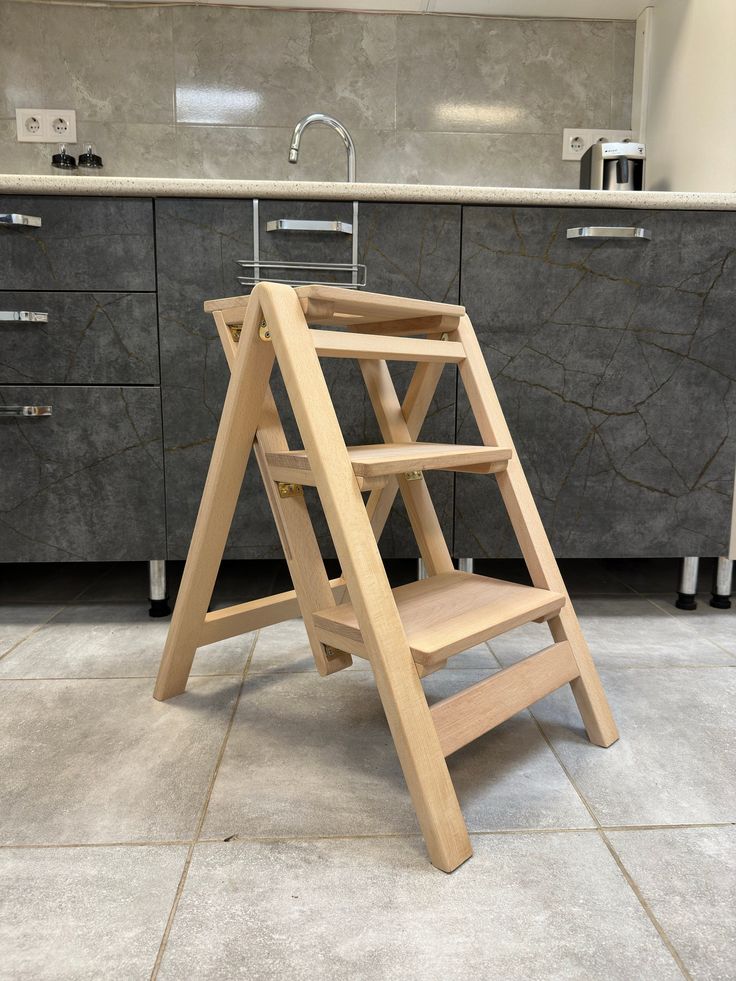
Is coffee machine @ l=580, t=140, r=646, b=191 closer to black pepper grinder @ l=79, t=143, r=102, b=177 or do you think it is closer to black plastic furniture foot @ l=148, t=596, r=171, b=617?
black pepper grinder @ l=79, t=143, r=102, b=177

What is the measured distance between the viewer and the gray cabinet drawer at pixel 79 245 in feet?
5.08

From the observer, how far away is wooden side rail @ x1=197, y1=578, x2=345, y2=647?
124 cm

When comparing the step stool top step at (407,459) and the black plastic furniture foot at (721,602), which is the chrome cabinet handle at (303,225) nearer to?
the step stool top step at (407,459)

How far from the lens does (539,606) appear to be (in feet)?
3.42

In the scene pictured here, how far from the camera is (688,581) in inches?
70.2

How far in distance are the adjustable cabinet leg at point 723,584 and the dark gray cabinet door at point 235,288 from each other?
807mm

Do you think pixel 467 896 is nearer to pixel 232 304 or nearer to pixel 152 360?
pixel 232 304

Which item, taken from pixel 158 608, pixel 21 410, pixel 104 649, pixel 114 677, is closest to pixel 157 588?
pixel 158 608

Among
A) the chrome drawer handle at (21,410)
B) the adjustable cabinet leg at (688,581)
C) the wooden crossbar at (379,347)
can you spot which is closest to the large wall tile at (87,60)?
the chrome drawer handle at (21,410)

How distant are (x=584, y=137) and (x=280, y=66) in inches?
41.5

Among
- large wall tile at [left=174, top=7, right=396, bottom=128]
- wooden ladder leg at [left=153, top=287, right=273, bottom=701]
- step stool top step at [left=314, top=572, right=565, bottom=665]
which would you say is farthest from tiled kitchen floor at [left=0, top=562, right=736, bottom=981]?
large wall tile at [left=174, top=7, right=396, bottom=128]

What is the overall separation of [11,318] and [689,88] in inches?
79.9

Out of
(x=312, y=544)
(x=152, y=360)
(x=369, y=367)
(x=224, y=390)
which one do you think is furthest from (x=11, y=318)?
(x=312, y=544)

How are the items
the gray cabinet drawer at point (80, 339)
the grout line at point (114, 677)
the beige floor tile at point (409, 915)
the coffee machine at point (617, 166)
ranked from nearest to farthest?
the beige floor tile at point (409, 915), the grout line at point (114, 677), the gray cabinet drawer at point (80, 339), the coffee machine at point (617, 166)
